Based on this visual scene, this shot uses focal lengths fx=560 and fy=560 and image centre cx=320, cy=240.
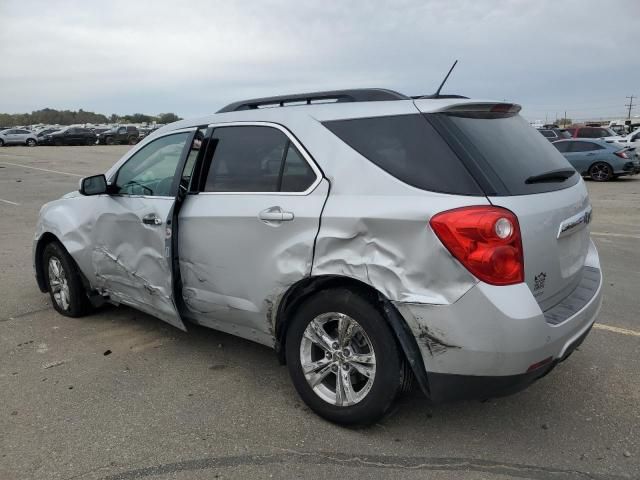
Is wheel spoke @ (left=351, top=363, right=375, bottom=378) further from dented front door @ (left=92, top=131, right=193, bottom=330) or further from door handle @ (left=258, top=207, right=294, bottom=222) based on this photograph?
dented front door @ (left=92, top=131, right=193, bottom=330)

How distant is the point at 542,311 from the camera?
8.86ft

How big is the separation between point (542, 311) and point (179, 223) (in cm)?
229

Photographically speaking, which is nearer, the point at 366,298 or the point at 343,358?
the point at 366,298

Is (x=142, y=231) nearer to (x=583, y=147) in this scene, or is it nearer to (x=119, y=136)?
(x=583, y=147)

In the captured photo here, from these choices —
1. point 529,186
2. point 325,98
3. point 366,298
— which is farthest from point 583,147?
point 366,298

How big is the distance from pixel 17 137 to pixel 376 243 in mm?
53109

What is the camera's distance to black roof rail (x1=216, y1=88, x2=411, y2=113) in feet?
10.5

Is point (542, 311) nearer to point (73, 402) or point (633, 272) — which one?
point (73, 402)

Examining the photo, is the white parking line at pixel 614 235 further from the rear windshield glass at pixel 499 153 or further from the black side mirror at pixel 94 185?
the black side mirror at pixel 94 185

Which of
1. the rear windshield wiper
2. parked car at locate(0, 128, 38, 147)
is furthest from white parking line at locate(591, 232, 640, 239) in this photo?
parked car at locate(0, 128, 38, 147)

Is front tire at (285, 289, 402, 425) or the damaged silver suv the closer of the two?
the damaged silver suv

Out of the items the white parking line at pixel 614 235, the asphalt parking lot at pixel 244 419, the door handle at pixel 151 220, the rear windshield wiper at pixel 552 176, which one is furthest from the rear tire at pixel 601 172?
the door handle at pixel 151 220

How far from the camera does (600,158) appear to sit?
18.5m

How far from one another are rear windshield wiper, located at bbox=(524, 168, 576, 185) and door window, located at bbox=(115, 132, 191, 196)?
2.28 m
